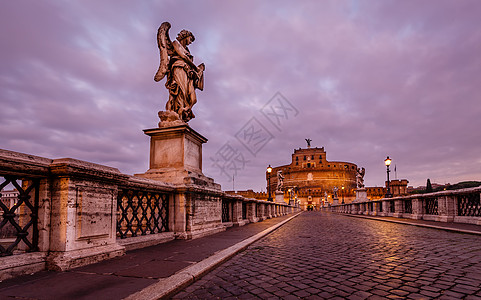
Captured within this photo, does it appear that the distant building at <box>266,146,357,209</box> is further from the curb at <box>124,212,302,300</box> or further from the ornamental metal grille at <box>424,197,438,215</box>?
the curb at <box>124,212,302,300</box>

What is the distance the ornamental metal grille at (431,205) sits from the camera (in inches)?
516

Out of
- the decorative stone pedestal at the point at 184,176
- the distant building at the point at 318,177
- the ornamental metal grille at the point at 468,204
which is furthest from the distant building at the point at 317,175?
the decorative stone pedestal at the point at 184,176

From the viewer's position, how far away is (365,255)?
481 cm

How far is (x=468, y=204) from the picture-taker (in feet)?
35.2

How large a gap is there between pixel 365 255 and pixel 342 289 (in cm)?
215

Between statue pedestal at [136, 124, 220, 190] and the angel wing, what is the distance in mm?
1634

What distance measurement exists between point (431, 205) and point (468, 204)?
293 centimetres

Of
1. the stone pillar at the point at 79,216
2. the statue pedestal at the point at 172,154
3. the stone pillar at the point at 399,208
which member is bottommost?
the stone pillar at the point at 399,208

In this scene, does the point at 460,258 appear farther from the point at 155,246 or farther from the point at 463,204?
the point at 463,204

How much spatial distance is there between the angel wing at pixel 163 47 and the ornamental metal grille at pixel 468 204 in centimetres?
1111

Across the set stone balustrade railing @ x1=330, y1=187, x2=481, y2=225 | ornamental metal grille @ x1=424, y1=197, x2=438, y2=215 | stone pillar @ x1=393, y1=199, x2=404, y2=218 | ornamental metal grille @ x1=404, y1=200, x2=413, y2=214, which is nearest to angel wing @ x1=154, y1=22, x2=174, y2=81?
stone balustrade railing @ x1=330, y1=187, x2=481, y2=225

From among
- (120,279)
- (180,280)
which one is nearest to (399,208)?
(180,280)

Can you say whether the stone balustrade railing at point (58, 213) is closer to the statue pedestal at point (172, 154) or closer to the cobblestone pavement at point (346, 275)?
the cobblestone pavement at point (346, 275)

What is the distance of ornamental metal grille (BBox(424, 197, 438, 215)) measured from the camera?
13.1 m
